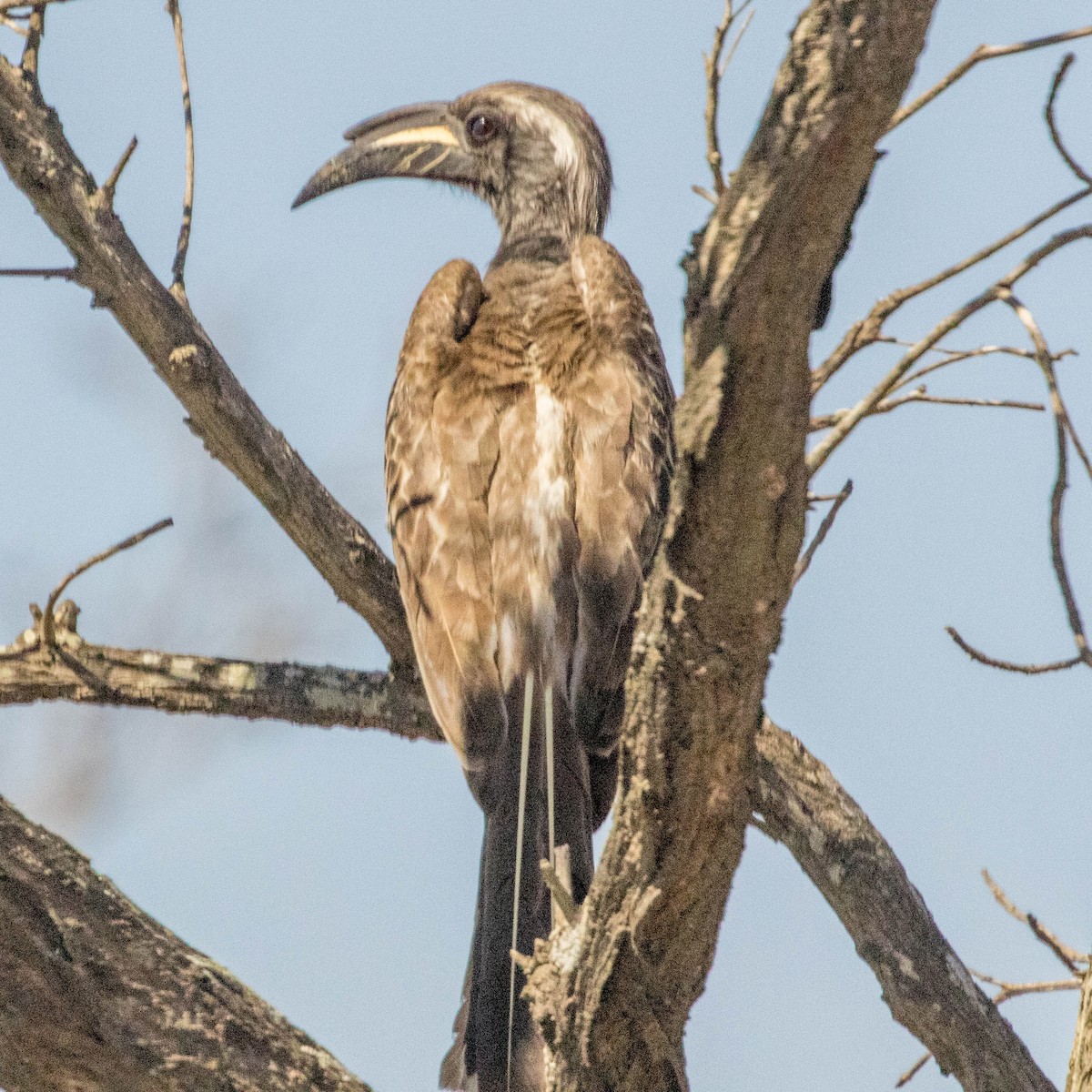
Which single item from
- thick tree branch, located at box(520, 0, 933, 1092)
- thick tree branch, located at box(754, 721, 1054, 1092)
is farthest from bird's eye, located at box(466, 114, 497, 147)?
thick tree branch, located at box(520, 0, 933, 1092)

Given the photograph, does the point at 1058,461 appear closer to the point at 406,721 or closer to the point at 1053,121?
the point at 1053,121

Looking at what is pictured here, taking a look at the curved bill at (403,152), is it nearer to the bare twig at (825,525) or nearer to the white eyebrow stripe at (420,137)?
the white eyebrow stripe at (420,137)

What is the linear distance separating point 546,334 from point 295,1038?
5.69 ft

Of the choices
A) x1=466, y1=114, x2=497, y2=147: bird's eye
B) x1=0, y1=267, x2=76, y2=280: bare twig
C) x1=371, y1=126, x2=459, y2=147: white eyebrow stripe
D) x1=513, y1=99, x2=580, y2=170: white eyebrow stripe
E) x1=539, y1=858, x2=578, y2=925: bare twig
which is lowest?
x1=539, y1=858, x2=578, y2=925: bare twig

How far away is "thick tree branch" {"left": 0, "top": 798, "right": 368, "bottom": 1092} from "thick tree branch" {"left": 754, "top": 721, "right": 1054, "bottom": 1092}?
121 centimetres

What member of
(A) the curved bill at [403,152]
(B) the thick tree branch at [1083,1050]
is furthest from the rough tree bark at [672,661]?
(A) the curved bill at [403,152]

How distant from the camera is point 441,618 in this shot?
132 inches

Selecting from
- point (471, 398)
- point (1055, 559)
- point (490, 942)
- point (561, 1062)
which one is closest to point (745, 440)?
point (1055, 559)

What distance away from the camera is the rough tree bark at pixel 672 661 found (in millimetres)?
1959

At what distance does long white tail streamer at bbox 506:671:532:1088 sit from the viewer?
2.81 meters

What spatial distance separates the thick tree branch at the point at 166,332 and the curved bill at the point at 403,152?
6.07 ft

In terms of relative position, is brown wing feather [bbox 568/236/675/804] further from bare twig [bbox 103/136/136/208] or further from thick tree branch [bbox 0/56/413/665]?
bare twig [bbox 103/136/136/208]

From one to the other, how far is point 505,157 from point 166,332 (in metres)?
2.02

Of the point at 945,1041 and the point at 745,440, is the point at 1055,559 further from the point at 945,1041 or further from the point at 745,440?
the point at 945,1041
